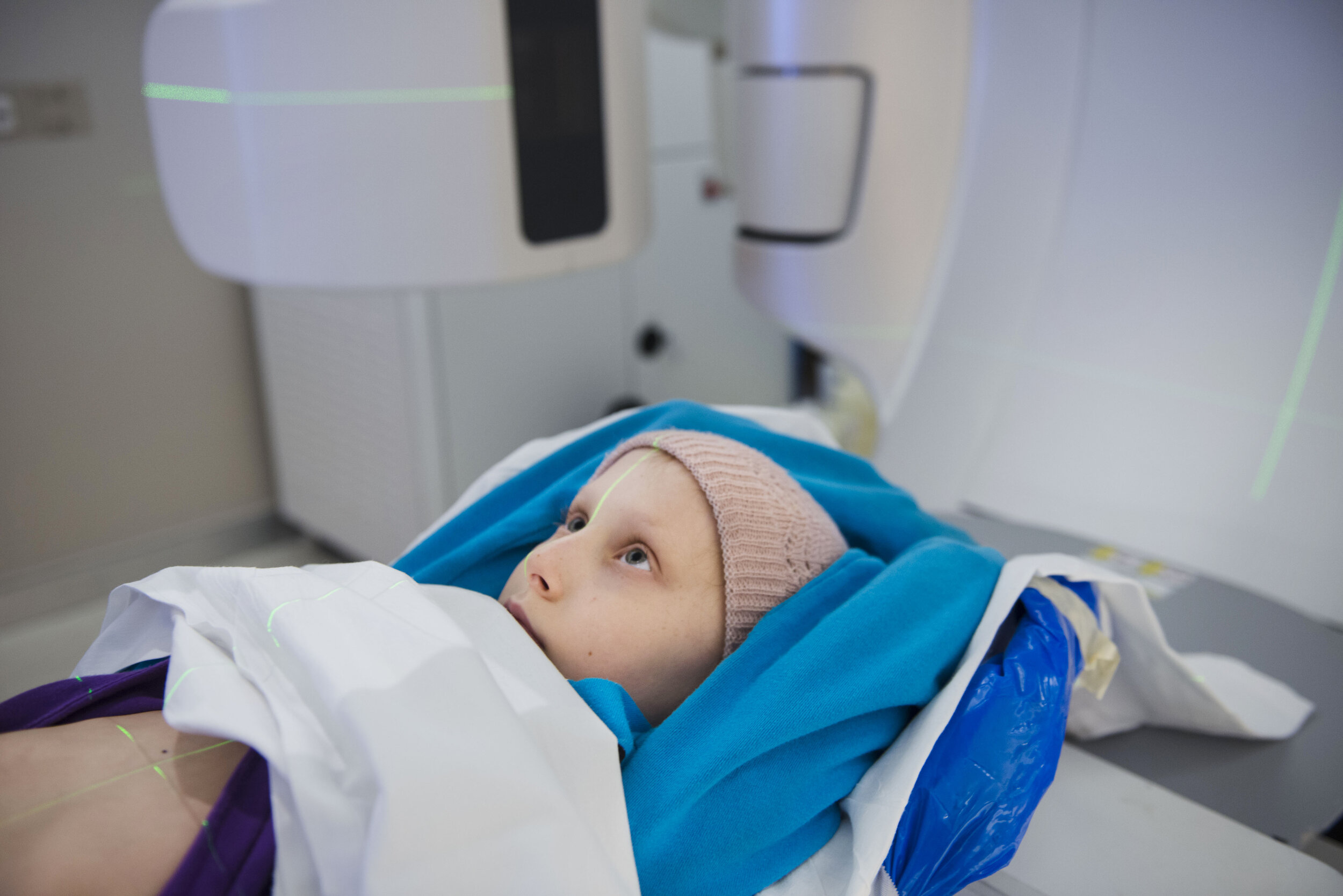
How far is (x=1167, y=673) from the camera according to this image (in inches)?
34.0

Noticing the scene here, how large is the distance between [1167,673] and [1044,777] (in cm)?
23

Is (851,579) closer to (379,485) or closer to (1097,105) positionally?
(1097,105)

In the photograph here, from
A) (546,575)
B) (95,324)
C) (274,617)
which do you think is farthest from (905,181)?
(95,324)

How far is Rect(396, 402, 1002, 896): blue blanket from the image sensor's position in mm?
638

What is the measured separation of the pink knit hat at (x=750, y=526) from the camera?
2.54 ft

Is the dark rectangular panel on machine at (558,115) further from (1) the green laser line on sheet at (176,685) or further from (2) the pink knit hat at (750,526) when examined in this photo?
(1) the green laser line on sheet at (176,685)

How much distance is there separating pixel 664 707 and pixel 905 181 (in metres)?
0.80

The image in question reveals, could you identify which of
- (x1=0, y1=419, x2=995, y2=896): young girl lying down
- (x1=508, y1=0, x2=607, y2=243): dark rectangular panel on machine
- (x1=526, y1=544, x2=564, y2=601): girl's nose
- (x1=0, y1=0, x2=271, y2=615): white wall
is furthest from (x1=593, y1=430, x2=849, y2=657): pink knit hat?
(x1=0, y1=0, x2=271, y2=615): white wall

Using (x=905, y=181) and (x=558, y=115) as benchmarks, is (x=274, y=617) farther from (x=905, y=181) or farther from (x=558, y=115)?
(x=905, y=181)

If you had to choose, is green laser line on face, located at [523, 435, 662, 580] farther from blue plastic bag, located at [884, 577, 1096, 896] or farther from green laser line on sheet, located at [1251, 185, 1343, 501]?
green laser line on sheet, located at [1251, 185, 1343, 501]

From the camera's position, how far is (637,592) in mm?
752

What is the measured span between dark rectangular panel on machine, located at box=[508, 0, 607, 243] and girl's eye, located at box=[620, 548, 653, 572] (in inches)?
21.1

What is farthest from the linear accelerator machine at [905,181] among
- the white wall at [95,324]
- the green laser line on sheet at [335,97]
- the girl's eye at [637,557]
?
the white wall at [95,324]

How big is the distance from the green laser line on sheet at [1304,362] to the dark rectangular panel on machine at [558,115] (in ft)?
2.74
